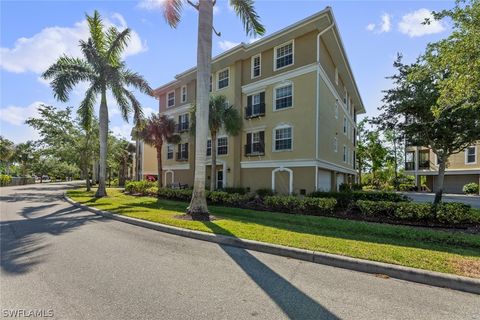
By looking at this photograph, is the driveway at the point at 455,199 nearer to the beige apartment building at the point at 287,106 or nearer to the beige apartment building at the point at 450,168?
the beige apartment building at the point at 450,168

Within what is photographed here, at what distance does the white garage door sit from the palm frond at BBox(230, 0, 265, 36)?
9.81 metres

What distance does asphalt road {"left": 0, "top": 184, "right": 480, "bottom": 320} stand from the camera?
3717 mm

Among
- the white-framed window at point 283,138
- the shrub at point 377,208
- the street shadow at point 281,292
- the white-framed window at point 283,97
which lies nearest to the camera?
the street shadow at point 281,292

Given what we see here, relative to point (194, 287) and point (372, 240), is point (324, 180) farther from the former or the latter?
point (194, 287)

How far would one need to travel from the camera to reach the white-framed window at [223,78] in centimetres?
2267

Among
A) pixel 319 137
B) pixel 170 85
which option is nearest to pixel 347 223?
pixel 319 137

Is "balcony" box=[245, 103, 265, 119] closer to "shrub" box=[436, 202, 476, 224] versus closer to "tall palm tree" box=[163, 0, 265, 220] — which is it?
"tall palm tree" box=[163, 0, 265, 220]

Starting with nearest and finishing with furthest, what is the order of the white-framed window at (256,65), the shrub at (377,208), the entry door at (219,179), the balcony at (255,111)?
1. the shrub at (377,208)
2. the balcony at (255,111)
3. the white-framed window at (256,65)
4. the entry door at (219,179)

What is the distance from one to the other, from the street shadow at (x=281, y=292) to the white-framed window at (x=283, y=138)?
12714 mm

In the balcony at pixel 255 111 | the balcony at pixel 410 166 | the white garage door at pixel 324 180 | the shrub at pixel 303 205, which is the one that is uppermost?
the balcony at pixel 255 111

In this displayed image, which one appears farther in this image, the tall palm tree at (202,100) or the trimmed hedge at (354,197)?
the trimmed hedge at (354,197)

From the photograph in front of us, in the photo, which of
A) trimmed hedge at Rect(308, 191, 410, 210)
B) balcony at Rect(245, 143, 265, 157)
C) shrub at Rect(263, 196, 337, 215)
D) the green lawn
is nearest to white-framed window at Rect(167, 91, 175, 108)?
balcony at Rect(245, 143, 265, 157)

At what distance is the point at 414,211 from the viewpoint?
10023 mm

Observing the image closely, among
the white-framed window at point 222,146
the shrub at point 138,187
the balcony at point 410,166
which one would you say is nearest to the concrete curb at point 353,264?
the white-framed window at point 222,146
